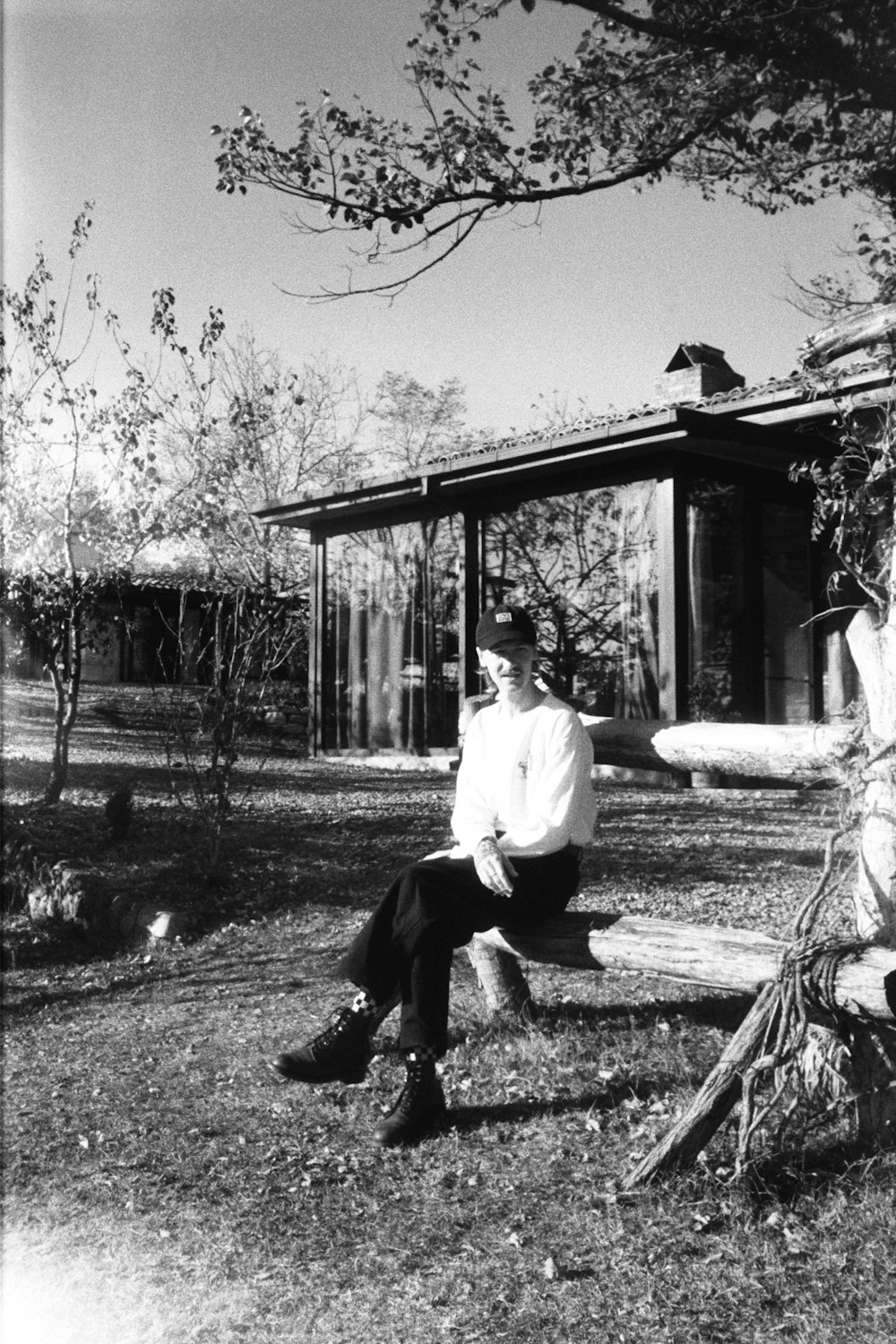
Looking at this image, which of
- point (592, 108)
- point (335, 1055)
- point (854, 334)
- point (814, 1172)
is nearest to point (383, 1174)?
point (335, 1055)

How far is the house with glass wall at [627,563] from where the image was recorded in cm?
1039

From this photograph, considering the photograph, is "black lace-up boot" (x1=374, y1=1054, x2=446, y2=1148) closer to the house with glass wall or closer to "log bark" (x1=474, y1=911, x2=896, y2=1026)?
→ "log bark" (x1=474, y1=911, x2=896, y2=1026)

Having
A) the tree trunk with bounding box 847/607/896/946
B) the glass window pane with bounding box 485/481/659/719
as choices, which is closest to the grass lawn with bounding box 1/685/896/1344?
the tree trunk with bounding box 847/607/896/946

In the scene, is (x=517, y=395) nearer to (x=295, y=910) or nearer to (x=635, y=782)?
(x=635, y=782)

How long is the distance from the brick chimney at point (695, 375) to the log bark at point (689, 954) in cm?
1009

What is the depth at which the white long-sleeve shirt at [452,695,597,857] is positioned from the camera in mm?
3900

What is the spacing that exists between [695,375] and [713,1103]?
1118cm

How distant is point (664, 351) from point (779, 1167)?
39.9ft

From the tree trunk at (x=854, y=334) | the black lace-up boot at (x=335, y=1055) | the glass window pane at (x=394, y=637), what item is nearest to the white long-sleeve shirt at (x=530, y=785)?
the black lace-up boot at (x=335, y=1055)

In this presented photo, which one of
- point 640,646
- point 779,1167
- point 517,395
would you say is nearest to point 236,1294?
point 779,1167

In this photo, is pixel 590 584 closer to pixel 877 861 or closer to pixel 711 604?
pixel 711 604

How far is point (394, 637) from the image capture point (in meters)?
13.4

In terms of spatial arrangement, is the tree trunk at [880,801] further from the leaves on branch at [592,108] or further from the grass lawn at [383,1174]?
the leaves on branch at [592,108]

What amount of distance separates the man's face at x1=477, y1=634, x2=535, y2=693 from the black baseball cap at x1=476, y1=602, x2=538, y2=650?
0.02 m
